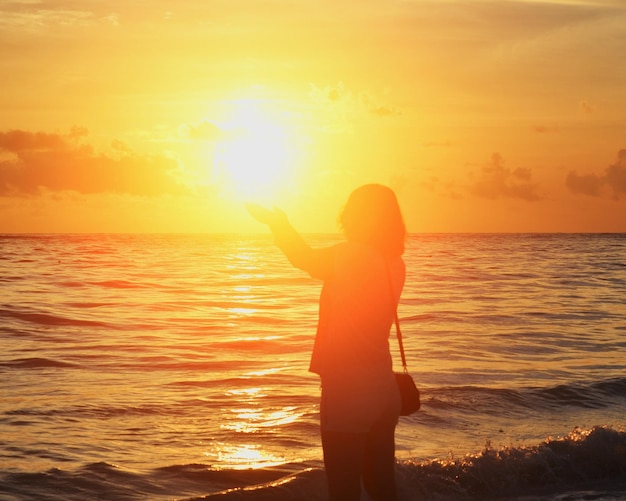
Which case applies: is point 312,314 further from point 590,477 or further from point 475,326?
point 590,477

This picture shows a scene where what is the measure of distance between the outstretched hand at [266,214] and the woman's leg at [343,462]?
1.20 metres

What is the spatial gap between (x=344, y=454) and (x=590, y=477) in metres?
5.99

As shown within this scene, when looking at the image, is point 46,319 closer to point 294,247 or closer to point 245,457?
point 245,457

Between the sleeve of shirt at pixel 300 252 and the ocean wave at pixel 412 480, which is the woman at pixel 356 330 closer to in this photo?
the sleeve of shirt at pixel 300 252

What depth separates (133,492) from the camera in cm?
830

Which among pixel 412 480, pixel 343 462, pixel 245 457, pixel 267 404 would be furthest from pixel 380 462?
pixel 267 404

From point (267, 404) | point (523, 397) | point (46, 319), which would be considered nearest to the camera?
point (267, 404)

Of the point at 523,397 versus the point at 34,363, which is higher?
the point at 34,363

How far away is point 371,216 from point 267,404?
8.40 metres

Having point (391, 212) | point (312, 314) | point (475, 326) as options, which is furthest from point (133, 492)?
point (312, 314)

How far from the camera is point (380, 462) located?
4.55 meters

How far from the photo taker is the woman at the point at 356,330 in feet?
14.0

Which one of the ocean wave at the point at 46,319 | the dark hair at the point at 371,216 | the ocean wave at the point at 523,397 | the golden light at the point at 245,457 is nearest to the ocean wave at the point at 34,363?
the ocean wave at the point at 46,319

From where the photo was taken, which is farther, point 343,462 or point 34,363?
point 34,363
